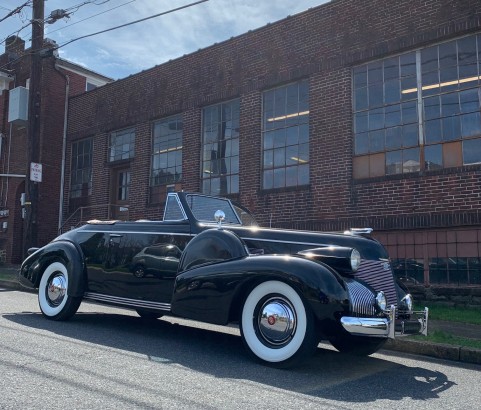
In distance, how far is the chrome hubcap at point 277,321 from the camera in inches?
187

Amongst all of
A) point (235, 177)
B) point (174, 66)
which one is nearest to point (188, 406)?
point (235, 177)

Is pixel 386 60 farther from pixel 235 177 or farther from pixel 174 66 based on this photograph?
pixel 174 66

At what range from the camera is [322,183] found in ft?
36.9

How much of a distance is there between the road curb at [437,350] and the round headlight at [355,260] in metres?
1.75

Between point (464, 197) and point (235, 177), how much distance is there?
5.52 m

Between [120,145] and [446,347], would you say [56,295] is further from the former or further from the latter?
[120,145]

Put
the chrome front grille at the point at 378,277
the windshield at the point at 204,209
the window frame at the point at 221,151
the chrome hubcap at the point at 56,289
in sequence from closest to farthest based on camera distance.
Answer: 1. the chrome front grille at the point at 378,277
2. the windshield at the point at 204,209
3. the chrome hubcap at the point at 56,289
4. the window frame at the point at 221,151

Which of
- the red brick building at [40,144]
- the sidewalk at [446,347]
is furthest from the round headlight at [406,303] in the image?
the red brick building at [40,144]

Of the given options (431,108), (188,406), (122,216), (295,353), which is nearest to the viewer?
(188,406)

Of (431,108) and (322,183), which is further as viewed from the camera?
(322,183)

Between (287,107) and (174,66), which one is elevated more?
(174,66)

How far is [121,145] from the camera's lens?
16.3m

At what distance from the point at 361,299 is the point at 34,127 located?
10.9 meters

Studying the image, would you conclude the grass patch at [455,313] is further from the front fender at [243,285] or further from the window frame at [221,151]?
the window frame at [221,151]
